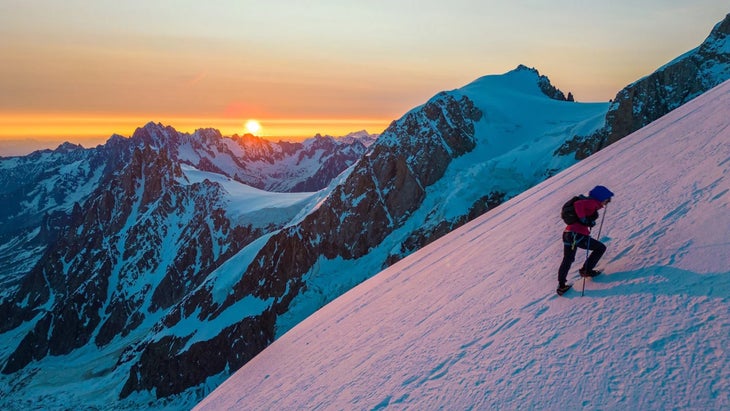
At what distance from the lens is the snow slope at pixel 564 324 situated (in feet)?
14.9

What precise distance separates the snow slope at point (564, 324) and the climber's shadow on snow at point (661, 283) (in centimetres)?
2

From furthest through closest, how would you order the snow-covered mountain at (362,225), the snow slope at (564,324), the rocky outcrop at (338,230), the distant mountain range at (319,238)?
the rocky outcrop at (338,230) < the snow-covered mountain at (362,225) < the distant mountain range at (319,238) < the snow slope at (564,324)

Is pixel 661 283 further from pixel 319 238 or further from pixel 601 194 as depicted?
pixel 319 238

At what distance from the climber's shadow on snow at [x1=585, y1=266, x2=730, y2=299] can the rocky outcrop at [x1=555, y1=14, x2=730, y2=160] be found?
64.3m

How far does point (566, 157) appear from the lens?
67.9 meters

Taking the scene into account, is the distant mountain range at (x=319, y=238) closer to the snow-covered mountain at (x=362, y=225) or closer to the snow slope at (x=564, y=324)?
the snow-covered mountain at (x=362, y=225)

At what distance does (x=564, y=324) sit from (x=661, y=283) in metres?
1.34

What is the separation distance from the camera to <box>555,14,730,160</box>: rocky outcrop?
190 ft

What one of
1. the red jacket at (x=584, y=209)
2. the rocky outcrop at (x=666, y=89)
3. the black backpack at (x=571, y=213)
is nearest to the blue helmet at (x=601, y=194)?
the red jacket at (x=584, y=209)

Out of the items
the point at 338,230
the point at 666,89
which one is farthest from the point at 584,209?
the point at 338,230

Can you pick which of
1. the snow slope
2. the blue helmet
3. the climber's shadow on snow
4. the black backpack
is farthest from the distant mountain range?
the climber's shadow on snow

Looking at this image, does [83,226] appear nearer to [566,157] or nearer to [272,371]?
[566,157]

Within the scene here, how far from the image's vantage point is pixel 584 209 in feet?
22.3

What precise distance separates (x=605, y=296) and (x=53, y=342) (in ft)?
557
